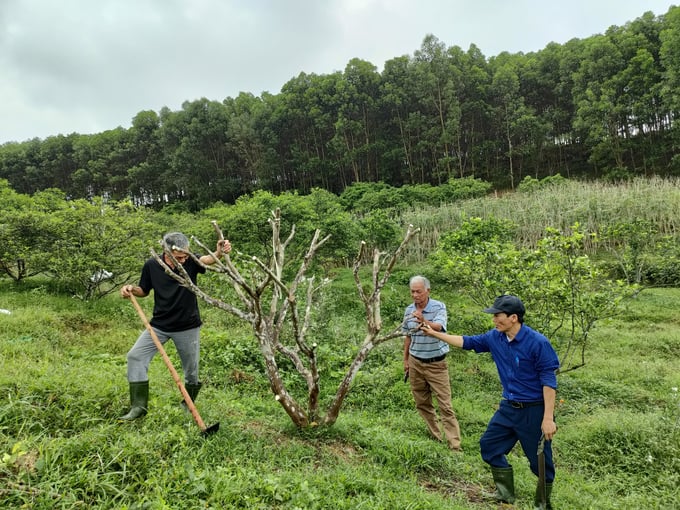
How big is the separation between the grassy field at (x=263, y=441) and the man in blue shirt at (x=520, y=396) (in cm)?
30

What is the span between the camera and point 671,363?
696 cm

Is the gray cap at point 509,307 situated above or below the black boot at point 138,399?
above

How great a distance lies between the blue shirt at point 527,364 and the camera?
298 cm

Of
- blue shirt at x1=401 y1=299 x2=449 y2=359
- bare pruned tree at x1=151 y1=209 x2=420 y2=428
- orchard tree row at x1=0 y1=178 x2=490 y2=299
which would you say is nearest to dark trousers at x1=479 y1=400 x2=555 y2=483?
blue shirt at x1=401 y1=299 x2=449 y2=359

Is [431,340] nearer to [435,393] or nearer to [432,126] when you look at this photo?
[435,393]

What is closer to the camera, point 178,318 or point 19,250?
point 178,318

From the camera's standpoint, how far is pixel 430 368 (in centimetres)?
422

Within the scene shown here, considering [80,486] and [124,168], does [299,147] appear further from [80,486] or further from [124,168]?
[80,486]

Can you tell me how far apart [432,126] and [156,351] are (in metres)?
35.1

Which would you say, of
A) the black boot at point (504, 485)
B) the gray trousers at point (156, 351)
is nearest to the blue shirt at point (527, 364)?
the black boot at point (504, 485)

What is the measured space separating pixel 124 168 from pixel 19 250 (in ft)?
135

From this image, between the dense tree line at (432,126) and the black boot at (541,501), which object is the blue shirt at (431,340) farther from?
the dense tree line at (432,126)

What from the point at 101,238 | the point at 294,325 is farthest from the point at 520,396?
the point at 101,238

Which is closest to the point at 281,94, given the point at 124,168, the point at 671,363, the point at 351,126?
the point at 351,126
